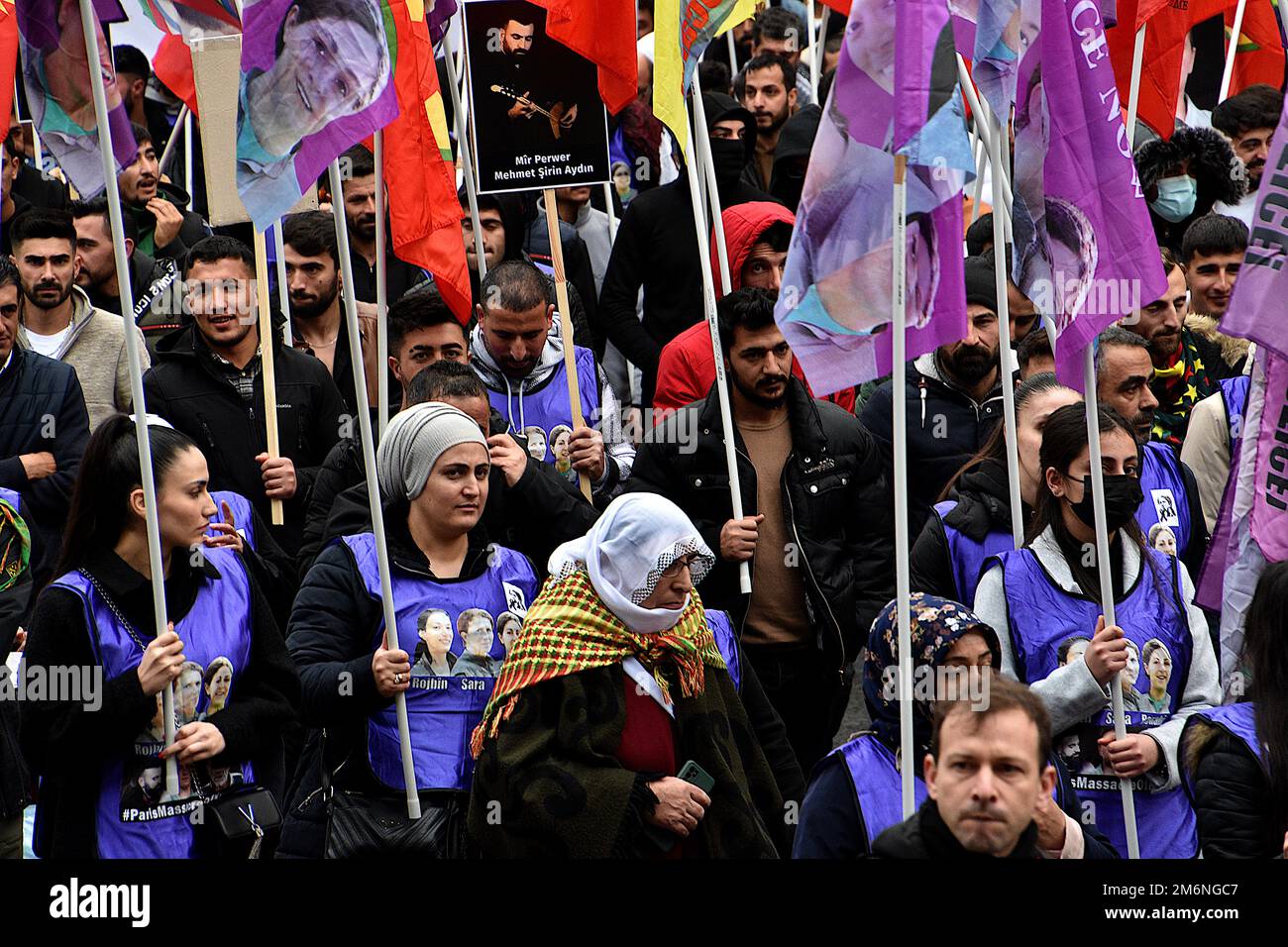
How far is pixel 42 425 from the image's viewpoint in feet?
24.1

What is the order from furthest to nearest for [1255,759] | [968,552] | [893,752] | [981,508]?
[981,508] → [968,552] → [893,752] → [1255,759]

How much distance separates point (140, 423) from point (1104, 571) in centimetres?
278

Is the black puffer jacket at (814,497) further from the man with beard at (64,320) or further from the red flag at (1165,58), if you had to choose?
the red flag at (1165,58)

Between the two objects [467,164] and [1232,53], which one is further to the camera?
[1232,53]

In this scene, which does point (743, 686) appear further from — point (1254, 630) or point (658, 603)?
point (1254, 630)

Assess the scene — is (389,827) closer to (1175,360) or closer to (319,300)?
(319,300)

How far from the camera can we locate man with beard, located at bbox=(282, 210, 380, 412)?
863 cm

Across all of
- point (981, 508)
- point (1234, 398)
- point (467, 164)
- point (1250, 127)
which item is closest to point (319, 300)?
point (467, 164)

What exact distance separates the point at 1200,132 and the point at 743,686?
5.05m

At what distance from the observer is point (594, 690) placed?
537 cm

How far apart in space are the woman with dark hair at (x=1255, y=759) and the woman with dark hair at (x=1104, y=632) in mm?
642

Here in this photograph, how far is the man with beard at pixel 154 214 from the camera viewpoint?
386 inches

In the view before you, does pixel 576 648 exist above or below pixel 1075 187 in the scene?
below
